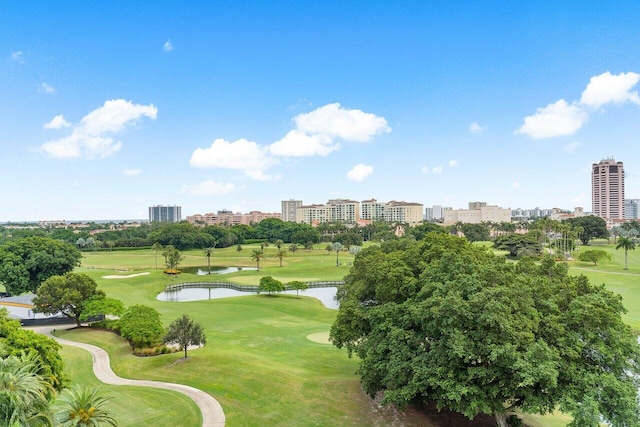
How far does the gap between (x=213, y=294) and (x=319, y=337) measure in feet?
106

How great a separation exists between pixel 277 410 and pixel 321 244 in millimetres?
121953

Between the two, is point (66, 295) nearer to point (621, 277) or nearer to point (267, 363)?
point (267, 363)

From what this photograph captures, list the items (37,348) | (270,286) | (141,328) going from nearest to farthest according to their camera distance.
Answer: (37,348), (141,328), (270,286)

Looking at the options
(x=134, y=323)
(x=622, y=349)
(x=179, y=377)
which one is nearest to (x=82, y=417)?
(x=179, y=377)

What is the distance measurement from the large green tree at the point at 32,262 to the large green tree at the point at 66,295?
1747 cm

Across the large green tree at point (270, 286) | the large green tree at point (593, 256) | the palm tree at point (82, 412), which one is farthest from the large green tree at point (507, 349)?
the large green tree at point (593, 256)

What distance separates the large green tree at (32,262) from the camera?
→ 5169cm

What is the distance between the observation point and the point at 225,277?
74.6 meters

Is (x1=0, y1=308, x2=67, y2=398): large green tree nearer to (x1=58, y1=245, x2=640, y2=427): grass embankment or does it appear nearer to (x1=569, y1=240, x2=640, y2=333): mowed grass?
(x1=58, y1=245, x2=640, y2=427): grass embankment

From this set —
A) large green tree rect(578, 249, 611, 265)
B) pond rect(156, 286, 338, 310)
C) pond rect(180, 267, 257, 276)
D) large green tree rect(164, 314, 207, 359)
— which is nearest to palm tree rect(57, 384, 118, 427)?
large green tree rect(164, 314, 207, 359)

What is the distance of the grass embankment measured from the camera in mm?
20125

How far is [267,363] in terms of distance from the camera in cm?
2714

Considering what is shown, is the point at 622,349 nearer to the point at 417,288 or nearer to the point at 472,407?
the point at 472,407

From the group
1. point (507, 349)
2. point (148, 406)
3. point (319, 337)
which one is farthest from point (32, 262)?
point (507, 349)
